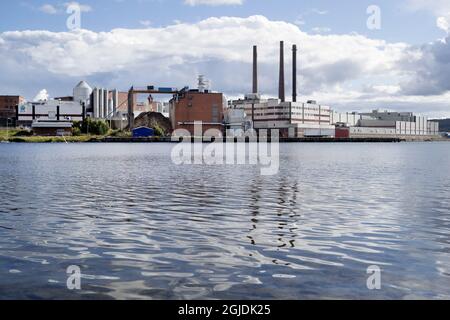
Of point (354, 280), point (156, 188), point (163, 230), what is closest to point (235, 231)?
point (163, 230)

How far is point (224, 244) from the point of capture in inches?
734

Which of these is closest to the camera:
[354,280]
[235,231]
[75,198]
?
[354,280]

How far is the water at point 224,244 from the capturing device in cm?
1341

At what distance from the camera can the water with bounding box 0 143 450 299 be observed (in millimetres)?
13414

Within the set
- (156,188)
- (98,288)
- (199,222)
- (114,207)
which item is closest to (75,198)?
(114,207)

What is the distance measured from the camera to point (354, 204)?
99.4 ft

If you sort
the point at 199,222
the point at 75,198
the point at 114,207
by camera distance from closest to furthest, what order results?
the point at 199,222 → the point at 114,207 → the point at 75,198

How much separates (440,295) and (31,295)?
9.37 metres

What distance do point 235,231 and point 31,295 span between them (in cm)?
991

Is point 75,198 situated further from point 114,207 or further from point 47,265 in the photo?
point 47,265

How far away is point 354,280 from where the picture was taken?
46.0ft

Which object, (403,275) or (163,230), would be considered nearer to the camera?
(403,275)
